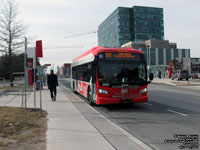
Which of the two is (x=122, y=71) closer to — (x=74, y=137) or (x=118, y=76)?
(x=118, y=76)

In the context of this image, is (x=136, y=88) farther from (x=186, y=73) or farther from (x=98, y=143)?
(x=186, y=73)

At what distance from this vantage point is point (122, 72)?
1054 cm

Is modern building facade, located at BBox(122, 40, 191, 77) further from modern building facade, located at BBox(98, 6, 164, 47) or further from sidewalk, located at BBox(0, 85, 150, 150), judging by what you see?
sidewalk, located at BBox(0, 85, 150, 150)

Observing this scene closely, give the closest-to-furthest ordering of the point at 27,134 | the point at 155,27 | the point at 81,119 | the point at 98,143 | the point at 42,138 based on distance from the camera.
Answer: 1. the point at 98,143
2. the point at 42,138
3. the point at 27,134
4. the point at 81,119
5. the point at 155,27

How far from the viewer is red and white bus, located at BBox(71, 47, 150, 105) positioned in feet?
33.6

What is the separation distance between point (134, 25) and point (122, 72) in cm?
10007

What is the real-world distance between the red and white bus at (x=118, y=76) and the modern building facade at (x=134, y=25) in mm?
93379

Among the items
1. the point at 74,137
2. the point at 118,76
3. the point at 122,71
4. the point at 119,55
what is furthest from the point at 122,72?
the point at 74,137

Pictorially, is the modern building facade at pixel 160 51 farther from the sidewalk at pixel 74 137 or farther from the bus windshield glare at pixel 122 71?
the sidewalk at pixel 74 137

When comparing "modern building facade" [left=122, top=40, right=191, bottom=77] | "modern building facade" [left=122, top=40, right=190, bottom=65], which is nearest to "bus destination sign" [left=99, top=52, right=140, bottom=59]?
"modern building facade" [left=122, top=40, right=191, bottom=77]

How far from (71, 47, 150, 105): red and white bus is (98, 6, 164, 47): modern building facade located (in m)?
93.4

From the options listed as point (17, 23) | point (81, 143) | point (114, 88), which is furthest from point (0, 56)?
point (81, 143)

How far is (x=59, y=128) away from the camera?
6.50m

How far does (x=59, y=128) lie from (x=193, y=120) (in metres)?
4.65
